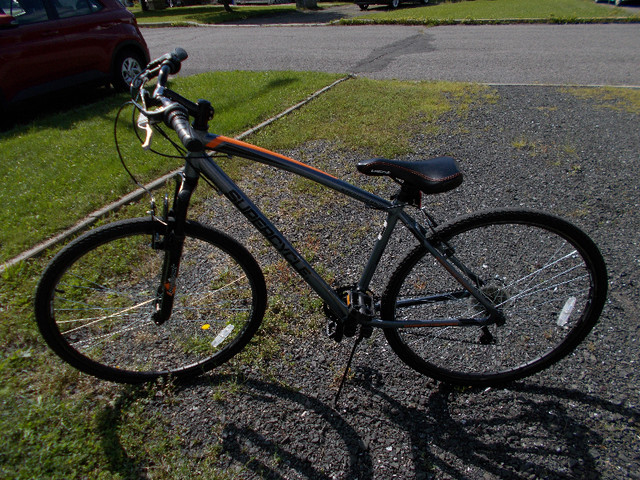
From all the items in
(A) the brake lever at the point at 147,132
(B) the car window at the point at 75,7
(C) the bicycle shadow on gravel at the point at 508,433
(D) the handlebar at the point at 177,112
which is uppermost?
(B) the car window at the point at 75,7

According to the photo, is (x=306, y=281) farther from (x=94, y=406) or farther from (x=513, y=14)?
(x=513, y=14)

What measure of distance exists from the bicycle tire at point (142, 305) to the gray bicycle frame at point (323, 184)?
22 centimetres

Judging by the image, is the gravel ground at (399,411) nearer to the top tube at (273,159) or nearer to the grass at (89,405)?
the grass at (89,405)

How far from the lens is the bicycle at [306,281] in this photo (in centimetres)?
202

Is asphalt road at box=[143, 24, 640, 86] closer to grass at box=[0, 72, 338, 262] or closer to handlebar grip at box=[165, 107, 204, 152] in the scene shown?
grass at box=[0, 72, 338, 262]

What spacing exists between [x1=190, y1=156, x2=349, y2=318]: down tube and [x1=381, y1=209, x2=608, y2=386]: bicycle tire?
0.28 meters

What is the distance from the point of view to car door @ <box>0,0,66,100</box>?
19.7 ft

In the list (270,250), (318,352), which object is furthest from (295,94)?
(318,352)

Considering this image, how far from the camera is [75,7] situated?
6.89 meters

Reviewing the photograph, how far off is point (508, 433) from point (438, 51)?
10259 millimetres

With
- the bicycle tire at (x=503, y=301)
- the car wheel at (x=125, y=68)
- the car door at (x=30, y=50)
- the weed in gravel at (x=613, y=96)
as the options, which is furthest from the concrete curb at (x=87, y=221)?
the weed in gravel at (x=613, y=96)

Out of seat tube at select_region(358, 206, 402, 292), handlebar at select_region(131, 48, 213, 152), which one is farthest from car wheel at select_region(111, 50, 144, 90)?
seat tube at select_region(358, 206, 402, 292)

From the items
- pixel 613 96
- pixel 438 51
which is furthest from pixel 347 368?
pixel 438 51

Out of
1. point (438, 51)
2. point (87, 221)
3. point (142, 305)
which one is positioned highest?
point (438, 51)
